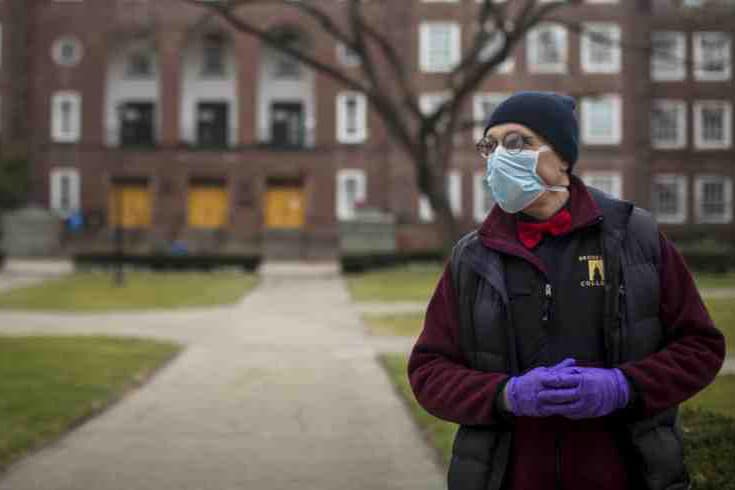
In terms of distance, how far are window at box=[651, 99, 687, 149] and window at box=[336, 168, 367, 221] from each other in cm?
1352

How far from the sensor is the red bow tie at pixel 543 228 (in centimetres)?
323

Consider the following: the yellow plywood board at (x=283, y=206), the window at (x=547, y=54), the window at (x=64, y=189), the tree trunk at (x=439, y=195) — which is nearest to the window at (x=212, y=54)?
the yellow plywood board at (x=283, y=206)

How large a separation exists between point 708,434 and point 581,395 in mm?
3280

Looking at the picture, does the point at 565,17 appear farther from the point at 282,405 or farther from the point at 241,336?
the point at 282,405

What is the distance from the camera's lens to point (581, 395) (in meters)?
2.95

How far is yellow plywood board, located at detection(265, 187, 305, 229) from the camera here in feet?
158

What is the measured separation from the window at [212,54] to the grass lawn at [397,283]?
771 inches

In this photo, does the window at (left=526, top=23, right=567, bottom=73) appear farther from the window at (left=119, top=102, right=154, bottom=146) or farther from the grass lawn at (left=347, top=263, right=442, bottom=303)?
the window at (left=119, top=102, right=154, bottom=146)

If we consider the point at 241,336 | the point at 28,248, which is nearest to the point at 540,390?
the point at 241,336

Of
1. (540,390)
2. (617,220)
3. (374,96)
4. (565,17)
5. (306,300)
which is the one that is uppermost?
(565,17)

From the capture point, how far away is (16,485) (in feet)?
22.0

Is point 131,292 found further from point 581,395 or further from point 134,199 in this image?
point 134,199

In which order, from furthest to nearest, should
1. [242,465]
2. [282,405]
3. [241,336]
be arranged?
[241,336], [282,405], [242,465]

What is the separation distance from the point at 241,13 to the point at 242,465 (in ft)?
139
